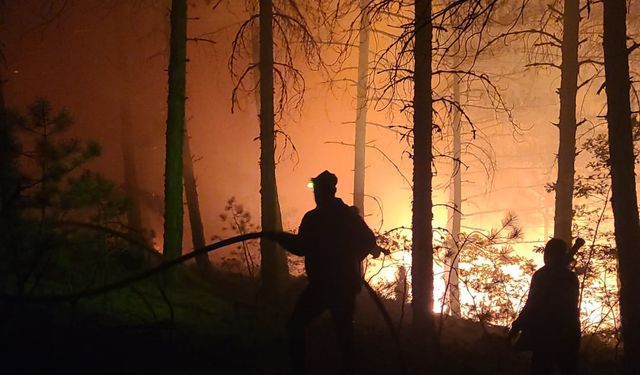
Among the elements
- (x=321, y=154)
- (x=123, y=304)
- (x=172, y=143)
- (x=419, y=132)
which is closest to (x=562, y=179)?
(x=419, y=132)

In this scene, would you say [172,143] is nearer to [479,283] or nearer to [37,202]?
[37,202]

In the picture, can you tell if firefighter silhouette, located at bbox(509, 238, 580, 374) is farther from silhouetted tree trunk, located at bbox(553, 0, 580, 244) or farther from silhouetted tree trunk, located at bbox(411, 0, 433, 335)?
silhouetted tree trunk, located at bbox(553, 0, 580, 244)

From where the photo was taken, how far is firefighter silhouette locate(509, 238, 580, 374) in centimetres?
498

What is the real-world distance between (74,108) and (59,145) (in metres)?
14.6

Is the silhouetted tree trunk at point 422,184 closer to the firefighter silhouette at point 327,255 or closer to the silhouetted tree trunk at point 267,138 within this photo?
the firefighter silhouette at point 327,255

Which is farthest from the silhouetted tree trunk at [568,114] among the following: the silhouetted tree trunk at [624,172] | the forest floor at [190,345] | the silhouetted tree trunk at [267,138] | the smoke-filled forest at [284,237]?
the silhouetted tree trunk at [267,138]

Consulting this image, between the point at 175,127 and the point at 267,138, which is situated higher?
the point at 175,127

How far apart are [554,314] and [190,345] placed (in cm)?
384

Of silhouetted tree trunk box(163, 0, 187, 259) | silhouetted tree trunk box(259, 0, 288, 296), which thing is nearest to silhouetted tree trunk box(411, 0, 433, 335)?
silhouetted tree trunk box(259, 0, 288, 296)

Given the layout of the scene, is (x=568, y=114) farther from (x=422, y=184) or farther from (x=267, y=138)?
(x=267, y=138)

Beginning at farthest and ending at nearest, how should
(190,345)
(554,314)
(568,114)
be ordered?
(568,114) → (190,345) → (554,314)

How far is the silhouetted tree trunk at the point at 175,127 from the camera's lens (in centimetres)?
983

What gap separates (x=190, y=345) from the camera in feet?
18.7

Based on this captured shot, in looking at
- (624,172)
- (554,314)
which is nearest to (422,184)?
(624,172)
